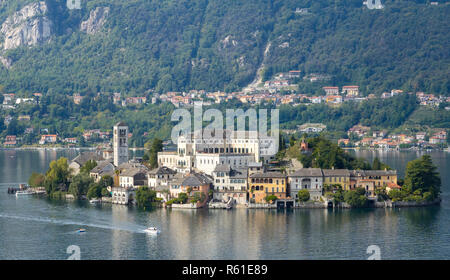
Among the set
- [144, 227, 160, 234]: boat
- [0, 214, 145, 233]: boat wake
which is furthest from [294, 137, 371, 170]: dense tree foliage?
[0, 214, 145, 233]: boat wake

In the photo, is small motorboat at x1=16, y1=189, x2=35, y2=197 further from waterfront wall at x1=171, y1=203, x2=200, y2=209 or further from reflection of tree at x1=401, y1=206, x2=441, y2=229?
reflection of tree at x1=401, y1=206, x2=441, y2=229

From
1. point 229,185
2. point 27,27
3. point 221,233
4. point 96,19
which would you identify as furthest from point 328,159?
point 96,19

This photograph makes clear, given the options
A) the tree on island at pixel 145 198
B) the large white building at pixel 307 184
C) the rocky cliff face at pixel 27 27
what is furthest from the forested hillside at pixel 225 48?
the tree on island at pixel 145 198

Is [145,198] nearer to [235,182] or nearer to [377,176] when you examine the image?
[235,182]

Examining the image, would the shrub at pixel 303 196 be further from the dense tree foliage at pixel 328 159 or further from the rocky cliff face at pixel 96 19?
the rocky cliff face at pixel 96 19
